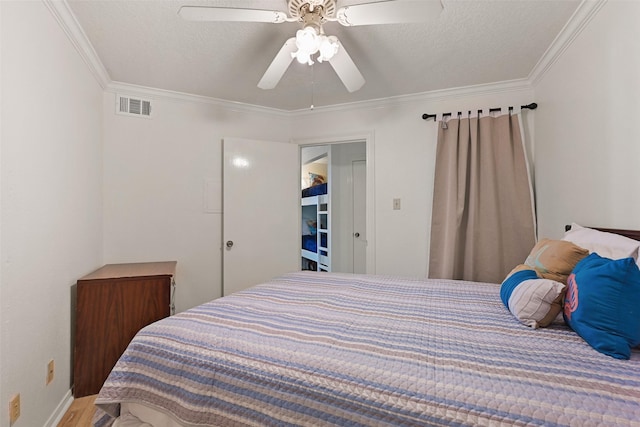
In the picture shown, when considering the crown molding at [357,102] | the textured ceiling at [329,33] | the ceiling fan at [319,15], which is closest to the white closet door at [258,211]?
the crown molding at [357,102]

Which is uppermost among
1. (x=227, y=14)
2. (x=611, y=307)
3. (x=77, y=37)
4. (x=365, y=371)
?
(x=77, y=37)

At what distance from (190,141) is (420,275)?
2.65 m

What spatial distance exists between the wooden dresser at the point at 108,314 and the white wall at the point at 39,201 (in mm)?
77

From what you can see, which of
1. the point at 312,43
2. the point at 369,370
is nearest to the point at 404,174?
the point at 312,43

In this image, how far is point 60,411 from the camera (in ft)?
5.97

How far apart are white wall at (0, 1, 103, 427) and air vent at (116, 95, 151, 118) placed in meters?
→ 0.48

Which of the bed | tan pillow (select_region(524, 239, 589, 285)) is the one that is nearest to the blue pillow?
the bed

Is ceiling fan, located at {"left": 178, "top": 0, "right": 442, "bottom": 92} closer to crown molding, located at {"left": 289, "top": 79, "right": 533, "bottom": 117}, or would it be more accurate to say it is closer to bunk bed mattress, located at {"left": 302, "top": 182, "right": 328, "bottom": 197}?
crown molding, located at {"left": 289, "top": 79, "right": 533, "bottom": 117}

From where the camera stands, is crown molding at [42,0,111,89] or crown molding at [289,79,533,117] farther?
crown molding at [289,79,533,117]

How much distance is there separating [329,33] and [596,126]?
5.47 feet

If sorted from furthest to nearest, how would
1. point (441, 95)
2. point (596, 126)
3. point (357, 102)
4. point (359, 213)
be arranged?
point (359, 213) < point (357, 102) < point (441, 95) < point (596, 126)

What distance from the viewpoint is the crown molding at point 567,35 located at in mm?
1666

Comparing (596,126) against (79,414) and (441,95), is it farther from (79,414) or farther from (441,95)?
(79,414)

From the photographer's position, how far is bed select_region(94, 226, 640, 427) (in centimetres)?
76
